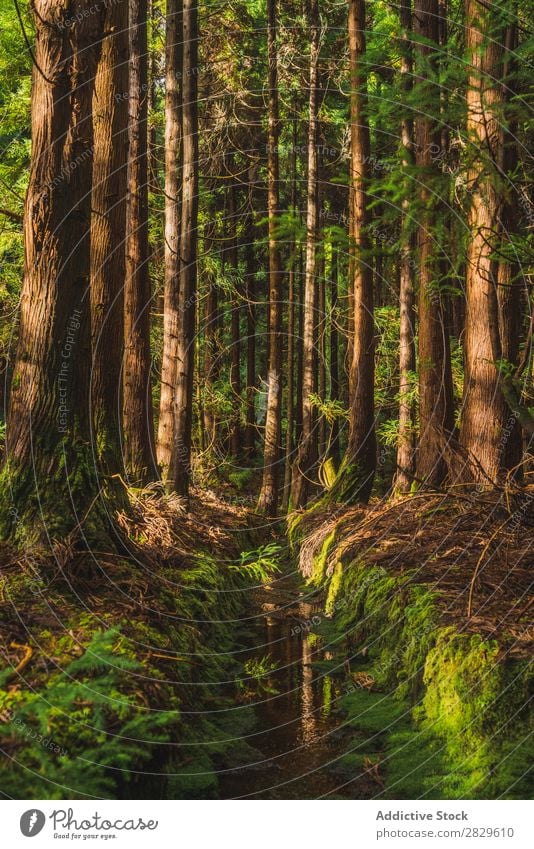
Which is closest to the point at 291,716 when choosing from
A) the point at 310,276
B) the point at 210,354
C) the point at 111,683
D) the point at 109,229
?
the point at 111,683

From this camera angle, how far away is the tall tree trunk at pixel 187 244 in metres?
11.3

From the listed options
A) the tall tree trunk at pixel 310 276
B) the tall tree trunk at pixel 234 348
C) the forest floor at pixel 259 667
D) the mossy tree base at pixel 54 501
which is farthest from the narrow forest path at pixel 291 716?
the tall tree trunk at pixel 234 348

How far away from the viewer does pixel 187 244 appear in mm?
11680

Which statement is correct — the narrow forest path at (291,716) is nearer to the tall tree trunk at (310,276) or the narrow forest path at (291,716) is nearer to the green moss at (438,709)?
the green moss at (438,709)

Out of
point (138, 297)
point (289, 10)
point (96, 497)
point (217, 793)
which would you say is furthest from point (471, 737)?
point (289, 10)

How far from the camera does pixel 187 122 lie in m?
11.4

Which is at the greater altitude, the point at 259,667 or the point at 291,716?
the point at 259,667

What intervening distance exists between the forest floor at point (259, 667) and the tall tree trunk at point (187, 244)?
3.11 m

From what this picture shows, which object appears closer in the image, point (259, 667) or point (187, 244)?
point (259, 667)

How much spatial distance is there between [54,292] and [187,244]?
20.2ft

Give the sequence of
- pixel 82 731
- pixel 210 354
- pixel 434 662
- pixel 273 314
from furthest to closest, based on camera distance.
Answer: pixel 210 354
pixel 273 314
pixel 434 662
pixel 82 731

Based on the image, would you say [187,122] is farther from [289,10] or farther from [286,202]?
[286,202]

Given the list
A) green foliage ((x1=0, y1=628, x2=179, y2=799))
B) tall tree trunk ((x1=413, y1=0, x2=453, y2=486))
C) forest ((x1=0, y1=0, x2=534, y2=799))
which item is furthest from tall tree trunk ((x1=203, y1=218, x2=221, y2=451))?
green foliage ((x1=0, y1=628, x2=179, y2=799))

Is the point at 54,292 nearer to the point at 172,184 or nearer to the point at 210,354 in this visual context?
the point at 172,184
